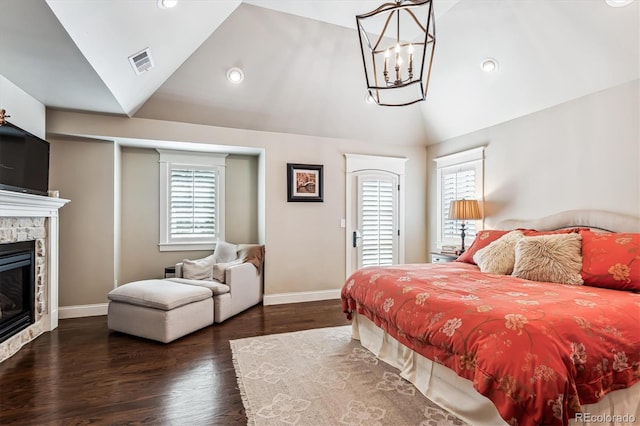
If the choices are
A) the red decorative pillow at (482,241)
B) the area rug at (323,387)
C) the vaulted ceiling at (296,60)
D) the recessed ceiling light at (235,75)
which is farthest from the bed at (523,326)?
the recessed ceiling light at (235,75)

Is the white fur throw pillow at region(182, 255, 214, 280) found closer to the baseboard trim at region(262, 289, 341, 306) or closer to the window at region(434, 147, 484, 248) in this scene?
the baseboard trim at region(262, 289, 341, 306)

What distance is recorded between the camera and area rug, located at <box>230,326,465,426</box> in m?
2.04

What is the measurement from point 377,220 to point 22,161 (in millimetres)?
4410

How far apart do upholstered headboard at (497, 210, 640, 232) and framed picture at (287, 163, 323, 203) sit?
2.69 m

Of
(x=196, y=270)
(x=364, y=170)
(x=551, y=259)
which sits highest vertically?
(x=364, y=170)

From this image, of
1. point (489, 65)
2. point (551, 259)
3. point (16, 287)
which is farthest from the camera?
point (489, 65)

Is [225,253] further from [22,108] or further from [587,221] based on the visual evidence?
[587,221]

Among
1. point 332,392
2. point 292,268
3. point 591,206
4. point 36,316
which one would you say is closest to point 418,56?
point 591,206

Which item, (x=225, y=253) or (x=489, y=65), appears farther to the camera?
(x=225, y=253)

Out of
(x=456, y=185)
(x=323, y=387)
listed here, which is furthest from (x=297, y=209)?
(x=323, y=387)

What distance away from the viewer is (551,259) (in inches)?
111

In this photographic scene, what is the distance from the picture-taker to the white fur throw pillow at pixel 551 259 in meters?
2.72

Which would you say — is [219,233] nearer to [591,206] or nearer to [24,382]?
[24,382]

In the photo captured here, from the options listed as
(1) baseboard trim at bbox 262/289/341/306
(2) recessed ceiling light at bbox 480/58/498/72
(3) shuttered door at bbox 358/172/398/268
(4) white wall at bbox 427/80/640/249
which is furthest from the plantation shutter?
(1) baseboard trim at bbox 262/289/341/306
